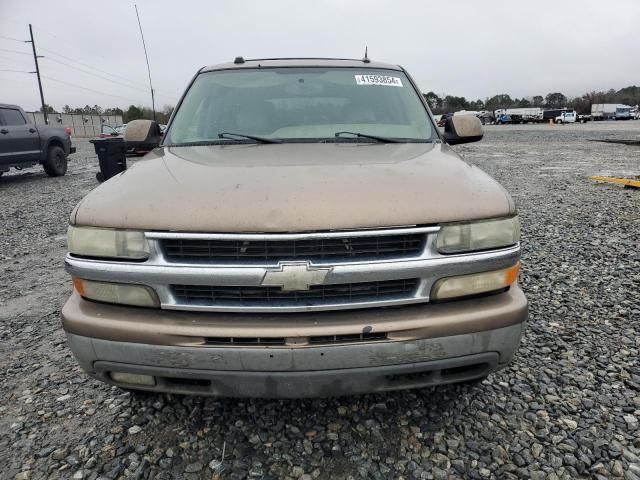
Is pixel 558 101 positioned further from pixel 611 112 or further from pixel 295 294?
pixel 295 294

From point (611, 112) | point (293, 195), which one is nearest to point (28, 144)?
point (293, 195)

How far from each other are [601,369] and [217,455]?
A: 217cm

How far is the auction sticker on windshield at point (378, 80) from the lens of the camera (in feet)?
10.5

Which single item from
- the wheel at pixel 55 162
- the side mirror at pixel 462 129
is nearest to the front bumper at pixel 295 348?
the side mirror at pixel 462 129

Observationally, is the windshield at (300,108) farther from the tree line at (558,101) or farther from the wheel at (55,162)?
the tree line at (558,101)

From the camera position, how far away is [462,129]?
3238 millimetres

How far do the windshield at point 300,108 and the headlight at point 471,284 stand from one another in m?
1.19

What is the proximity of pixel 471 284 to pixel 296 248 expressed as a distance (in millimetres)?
726

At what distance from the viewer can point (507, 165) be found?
1281 centimetres

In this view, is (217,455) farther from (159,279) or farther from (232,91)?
(232,91)

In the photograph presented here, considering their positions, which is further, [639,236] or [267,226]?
[639,236]

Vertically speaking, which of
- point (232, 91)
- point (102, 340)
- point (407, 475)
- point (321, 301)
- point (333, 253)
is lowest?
point (407, 475)

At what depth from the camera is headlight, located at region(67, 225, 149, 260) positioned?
1784 mm

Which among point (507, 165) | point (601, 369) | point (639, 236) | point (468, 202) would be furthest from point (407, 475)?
point (507, 165)
